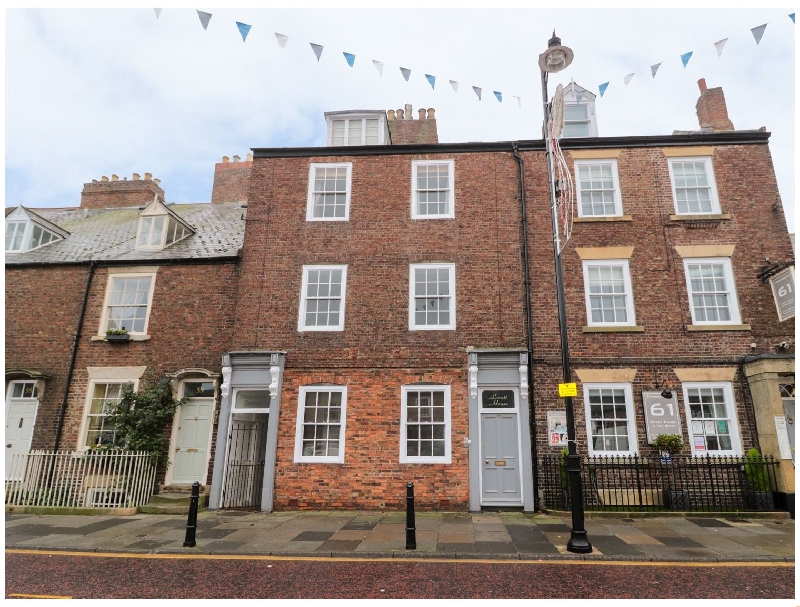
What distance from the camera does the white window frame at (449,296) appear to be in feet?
40.9

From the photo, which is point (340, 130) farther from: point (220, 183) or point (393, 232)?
point (220, 183)

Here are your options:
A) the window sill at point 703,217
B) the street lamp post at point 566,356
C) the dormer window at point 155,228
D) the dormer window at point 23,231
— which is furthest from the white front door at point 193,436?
the window sill at point 703,217

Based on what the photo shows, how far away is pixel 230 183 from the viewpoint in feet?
73.7

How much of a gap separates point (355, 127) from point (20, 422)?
1343cm

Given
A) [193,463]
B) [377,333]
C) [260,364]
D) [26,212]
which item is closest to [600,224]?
[377,333]

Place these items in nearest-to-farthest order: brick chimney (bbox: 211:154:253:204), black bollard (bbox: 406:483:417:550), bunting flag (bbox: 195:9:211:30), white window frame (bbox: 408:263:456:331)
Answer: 1. black bollard (bbox: 406:483:417:550)
2. bunting flag (bbox: 195:9:211:30)
3. white window frame (bbox: 408:263:456:331)
4. brick chimney (bbox: 211:154:253:204)

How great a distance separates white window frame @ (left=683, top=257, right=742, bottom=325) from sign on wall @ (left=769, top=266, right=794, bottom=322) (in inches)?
31.7

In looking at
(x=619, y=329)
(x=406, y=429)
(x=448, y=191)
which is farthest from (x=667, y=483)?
(x=448, y=191)

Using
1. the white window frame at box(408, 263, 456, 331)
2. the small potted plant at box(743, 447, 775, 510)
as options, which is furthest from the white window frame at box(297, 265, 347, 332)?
the small potted plant at box(743, 447, 775, 510)

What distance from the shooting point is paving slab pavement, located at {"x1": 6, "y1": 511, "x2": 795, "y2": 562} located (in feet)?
24.2

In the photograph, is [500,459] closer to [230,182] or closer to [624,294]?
[624,294]

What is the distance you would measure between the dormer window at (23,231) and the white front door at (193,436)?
842cm

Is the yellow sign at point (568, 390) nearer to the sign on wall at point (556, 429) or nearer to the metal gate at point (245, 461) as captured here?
the sign on wall at point (556, 429)

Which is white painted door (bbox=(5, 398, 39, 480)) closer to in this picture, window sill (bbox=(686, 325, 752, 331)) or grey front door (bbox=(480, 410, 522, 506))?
grey front door (bbox=(480, 410, 522, 506))
